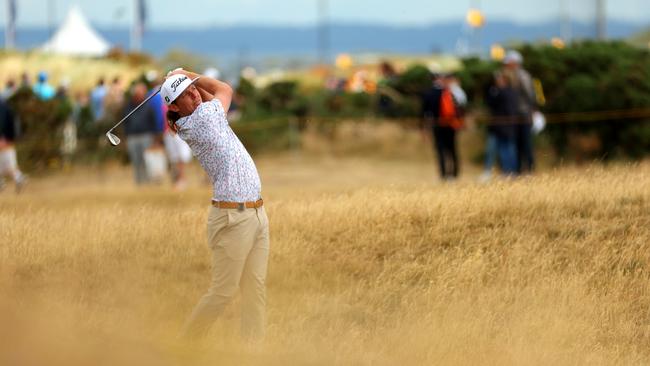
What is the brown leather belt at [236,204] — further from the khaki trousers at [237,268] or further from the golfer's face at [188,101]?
the golfer's face at [188,101]

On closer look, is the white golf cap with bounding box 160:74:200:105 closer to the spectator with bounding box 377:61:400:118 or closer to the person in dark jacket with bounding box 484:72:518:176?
the person in dark jacket with bounding box 484:72:518:176

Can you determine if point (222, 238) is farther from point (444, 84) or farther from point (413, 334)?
point (444, 84)

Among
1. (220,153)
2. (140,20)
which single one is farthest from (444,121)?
(140,20)

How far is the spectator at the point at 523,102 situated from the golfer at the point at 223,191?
1323 centimetres

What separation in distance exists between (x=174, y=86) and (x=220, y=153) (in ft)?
1.89

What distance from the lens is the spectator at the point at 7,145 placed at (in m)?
22.4

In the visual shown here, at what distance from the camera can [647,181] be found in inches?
545

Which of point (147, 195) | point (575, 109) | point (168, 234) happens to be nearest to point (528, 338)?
point (168, 234)

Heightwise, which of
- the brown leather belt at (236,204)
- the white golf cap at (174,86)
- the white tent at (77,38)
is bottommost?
the white tent at (77,38)

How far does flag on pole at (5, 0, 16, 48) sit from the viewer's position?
5932 cm

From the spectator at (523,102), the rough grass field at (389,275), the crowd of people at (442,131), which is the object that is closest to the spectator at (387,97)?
the crowd of people at (442,131)

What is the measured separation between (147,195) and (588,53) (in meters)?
14.0

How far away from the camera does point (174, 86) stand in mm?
9422

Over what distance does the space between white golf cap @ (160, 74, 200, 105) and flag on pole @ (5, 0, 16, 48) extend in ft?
167
